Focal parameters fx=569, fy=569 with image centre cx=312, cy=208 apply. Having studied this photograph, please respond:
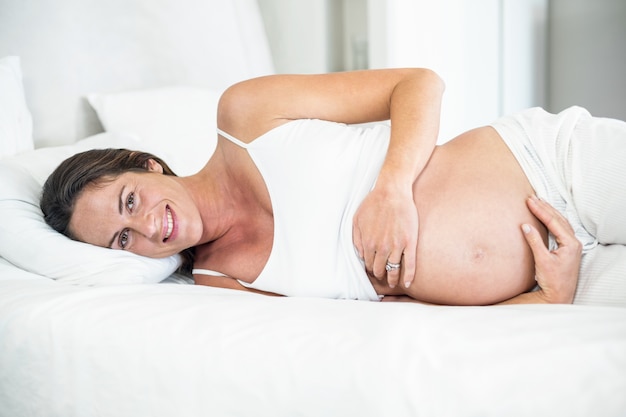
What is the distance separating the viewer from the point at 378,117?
3.83ft

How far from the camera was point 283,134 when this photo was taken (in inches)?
43.6

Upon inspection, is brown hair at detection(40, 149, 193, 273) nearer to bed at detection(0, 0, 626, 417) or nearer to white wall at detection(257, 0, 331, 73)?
bed at detection(0, 0, 626, 417)

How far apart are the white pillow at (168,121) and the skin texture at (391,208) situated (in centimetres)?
47

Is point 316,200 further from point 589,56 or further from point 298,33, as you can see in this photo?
point 589,56

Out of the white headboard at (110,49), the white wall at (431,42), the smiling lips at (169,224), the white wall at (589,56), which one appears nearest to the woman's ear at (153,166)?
the smiling lips at (169,224)

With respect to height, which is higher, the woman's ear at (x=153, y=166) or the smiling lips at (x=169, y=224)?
the woman's ear at (x=153, y=166)

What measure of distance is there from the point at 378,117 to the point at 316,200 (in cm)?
26

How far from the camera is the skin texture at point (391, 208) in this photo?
0.94 meters

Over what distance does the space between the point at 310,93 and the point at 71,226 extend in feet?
1.79

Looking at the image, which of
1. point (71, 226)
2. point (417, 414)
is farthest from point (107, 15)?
A: point (417, 414)

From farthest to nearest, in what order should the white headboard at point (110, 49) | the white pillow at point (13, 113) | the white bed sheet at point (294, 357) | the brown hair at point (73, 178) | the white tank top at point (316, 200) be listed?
1. the white headboard at point (110, 49)
2. the white pillow at point (13, 113)
3. the brown hair at point (73, 178)
4. the white tank top at point (316, 200)
5. the white bed sheet at point (294, 357)

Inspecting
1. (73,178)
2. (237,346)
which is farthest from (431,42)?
(237,346)

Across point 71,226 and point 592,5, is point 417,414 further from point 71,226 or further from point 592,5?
point 592,5

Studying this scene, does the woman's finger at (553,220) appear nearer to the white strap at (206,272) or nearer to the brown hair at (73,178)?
the white strap at (206,272)
